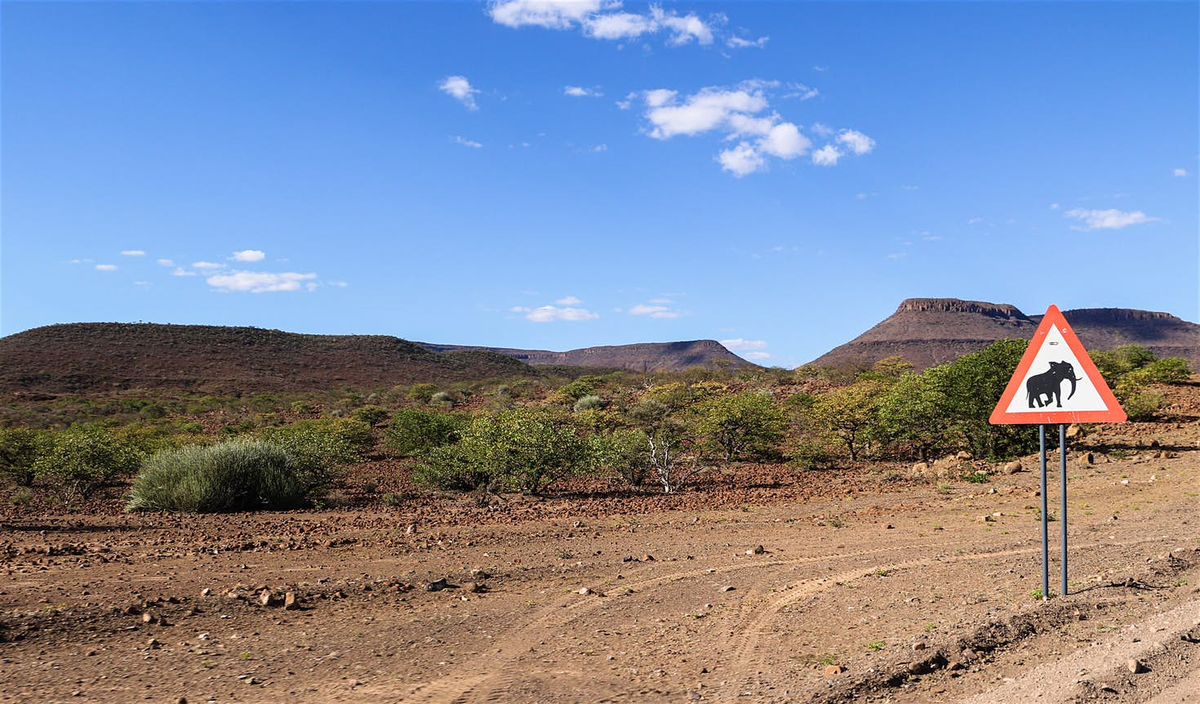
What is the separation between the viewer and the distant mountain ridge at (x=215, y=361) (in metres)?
65.9

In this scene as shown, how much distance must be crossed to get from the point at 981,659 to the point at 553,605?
3.62 metres

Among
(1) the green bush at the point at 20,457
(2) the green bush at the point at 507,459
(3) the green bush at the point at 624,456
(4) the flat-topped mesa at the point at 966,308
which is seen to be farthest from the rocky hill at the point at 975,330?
(1) the green bush at the point at 20,457

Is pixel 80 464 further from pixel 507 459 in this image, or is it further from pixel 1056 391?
pixel 1056 391

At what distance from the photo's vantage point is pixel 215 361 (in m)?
78.5

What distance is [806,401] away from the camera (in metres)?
32.5

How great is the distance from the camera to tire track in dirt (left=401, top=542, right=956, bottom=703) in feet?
15.4

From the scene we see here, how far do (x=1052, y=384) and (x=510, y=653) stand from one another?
196 inches

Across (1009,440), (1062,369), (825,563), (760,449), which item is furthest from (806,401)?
(1062,369)

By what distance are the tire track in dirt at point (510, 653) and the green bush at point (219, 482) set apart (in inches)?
406

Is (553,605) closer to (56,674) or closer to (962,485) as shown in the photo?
(56,674)

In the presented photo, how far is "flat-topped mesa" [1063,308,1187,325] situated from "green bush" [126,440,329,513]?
160m

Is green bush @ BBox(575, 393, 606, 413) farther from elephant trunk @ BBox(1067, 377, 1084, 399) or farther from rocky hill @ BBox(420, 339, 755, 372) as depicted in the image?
rocky hill @ BBox(420, 339, 755, 372)

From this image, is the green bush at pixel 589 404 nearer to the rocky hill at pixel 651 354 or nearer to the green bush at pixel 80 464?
the green bush at pixel 80 464

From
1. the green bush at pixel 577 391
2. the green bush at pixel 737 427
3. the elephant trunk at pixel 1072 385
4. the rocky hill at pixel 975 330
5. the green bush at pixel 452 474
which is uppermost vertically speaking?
the rocky hill at pixel 975 330
